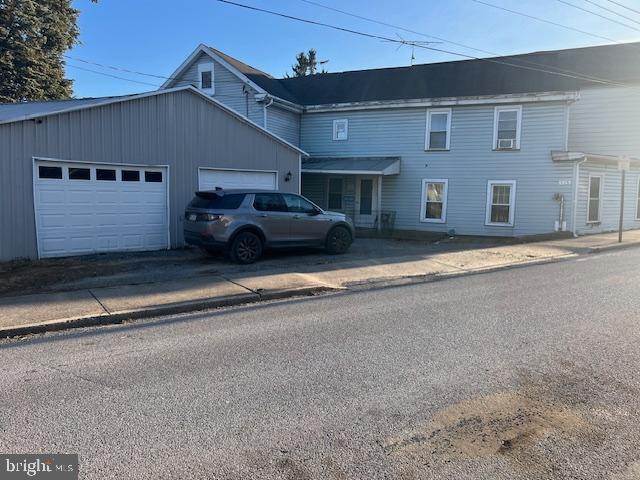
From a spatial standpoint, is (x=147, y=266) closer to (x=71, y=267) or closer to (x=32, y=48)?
(x=71, y=267)

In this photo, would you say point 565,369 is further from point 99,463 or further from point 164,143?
point 164,143

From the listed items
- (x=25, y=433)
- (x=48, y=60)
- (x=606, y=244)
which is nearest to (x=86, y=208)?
(x=25, y=433)

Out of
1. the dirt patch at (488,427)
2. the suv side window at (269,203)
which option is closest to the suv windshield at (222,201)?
the suv side window at (269,203)

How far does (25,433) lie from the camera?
3.58m

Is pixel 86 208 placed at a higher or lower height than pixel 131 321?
higher

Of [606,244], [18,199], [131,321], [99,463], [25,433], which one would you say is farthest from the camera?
[606,244]

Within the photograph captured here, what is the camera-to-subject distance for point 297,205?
1236 cm

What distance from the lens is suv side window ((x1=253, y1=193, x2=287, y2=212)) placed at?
38.2 feet

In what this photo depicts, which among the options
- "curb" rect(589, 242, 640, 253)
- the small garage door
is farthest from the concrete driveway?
"curb" rect(589, 242, 640, 253)

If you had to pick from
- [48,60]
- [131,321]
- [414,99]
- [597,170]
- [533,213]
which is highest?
[48,60]

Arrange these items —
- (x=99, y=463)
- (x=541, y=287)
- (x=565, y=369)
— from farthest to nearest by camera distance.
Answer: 1. (x=541, y=287)
2. (x=565, y=369)
3. (x=99, y=463)

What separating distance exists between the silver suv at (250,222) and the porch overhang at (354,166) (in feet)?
24.9

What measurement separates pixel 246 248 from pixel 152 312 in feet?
14.1

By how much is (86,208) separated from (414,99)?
13702 mm
